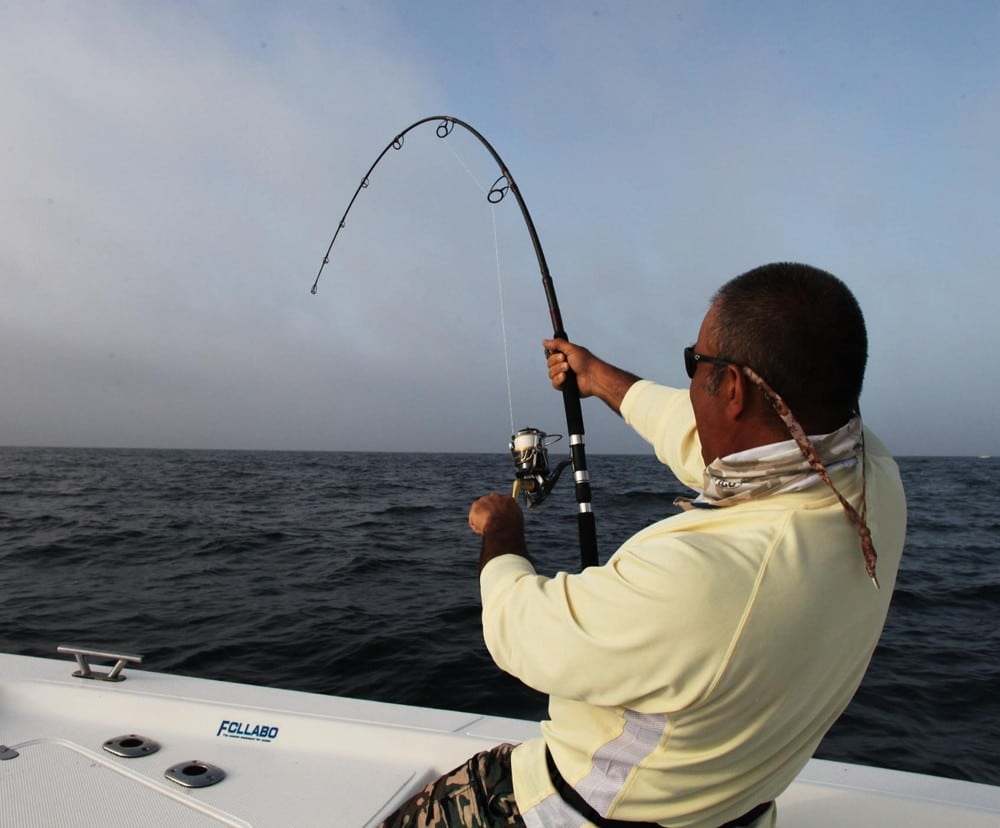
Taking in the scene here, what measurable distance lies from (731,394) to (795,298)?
187mm

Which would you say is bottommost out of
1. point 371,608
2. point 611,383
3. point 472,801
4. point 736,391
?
point 371,608

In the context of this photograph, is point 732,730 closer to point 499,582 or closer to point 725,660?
point 725,660

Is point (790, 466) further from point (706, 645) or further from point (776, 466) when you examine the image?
point (706, 645)

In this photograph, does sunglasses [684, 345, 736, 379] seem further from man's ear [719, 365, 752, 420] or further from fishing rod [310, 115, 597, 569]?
fishing rod [310, 115, 597, 569]

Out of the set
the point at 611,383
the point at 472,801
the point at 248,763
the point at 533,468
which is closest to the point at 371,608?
the point at 248,763

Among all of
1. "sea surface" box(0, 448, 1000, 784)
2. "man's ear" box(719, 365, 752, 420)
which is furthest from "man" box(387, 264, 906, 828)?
"sea surface" box(0, 448, 1000, 784)

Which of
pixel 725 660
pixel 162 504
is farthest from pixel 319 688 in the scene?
pixel 162 504

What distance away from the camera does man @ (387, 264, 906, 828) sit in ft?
3.59

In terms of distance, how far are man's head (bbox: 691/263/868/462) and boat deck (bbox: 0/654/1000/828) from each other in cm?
153

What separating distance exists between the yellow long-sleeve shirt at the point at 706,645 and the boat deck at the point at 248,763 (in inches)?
44.5

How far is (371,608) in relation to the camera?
6809 mm

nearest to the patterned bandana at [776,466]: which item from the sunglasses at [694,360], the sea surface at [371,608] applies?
the sunglasses at [694,360]

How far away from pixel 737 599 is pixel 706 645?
0.08m

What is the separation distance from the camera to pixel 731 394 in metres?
1.23
